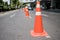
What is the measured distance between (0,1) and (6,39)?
48462 mm

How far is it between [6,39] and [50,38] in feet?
5.69

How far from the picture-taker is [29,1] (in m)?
198

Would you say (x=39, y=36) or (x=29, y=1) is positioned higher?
(x=39, y=36)

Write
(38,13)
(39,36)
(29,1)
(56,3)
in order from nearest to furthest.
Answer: (39,36) → (38,13) → (56,3) → (29,1)

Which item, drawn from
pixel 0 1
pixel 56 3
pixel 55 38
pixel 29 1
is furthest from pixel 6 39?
pixel 29 1

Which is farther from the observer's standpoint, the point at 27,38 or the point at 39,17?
the point at 39,17

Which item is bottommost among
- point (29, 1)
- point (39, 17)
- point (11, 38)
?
point (29, 1)

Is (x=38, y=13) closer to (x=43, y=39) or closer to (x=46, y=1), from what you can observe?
(x=43, y=39)

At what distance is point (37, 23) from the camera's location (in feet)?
29.9

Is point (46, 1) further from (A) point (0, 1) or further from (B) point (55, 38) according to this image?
(B) point (55, 38)

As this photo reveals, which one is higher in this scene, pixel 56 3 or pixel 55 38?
pixel 55 38

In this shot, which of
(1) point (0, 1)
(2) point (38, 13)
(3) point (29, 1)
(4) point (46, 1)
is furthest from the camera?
(3) point (29, 1)

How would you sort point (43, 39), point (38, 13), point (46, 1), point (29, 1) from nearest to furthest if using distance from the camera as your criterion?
point (43, 39), point (38, 13), point (46, 1), point (29, 1)

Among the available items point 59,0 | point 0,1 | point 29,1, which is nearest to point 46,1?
point 59,0
